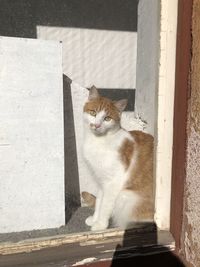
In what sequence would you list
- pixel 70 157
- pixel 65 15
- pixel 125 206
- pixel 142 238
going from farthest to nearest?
pixel 65 15 < pixel 70 157 < pixel 125 206 < pixel 142 238

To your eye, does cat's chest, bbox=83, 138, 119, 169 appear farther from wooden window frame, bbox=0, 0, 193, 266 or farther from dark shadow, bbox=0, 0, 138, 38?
dark shadow, bbox=0, 0, 138, 38

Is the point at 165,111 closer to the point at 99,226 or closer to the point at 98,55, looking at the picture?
the point at 99,226

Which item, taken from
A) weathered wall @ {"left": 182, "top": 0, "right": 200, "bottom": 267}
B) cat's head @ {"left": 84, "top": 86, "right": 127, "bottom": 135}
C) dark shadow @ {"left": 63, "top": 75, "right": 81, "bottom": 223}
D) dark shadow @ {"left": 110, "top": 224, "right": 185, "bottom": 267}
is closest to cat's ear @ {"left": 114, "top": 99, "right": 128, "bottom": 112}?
cat's head @ {"left": 84, "top": 86, "right": 127, "bottom": 135}

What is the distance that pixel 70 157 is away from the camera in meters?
2.04

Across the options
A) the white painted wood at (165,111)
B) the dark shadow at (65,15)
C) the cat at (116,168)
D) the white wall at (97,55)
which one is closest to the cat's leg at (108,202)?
the cat at (116,168)

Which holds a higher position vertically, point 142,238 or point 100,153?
point 100,153

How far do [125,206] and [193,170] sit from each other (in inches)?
16.9

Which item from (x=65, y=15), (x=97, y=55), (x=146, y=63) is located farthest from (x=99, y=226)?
(x=65, y=15)

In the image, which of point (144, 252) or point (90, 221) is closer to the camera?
point (144, 252)

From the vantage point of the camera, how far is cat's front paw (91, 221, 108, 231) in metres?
1.64

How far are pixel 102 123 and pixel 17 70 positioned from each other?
18.3 inches

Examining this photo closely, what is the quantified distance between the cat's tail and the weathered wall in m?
0.27

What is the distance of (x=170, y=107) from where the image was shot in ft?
5.06

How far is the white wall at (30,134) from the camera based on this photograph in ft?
5.20
